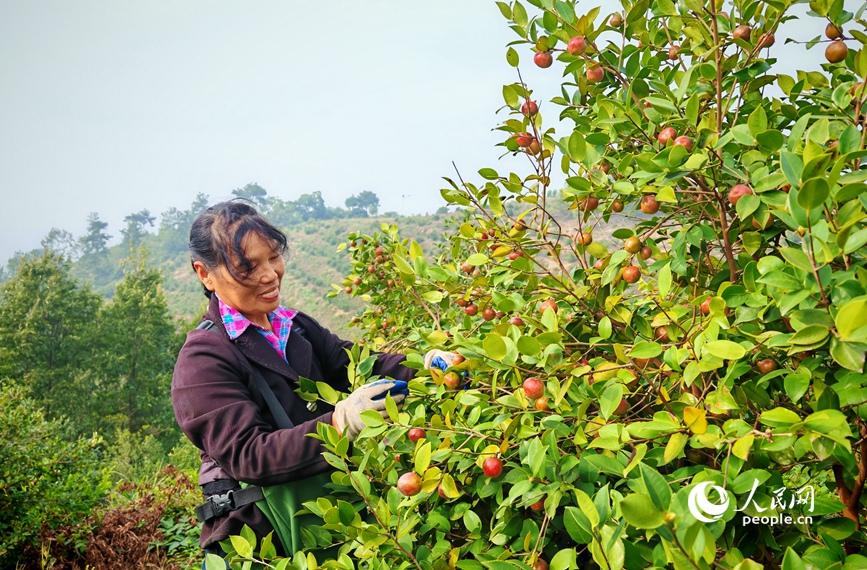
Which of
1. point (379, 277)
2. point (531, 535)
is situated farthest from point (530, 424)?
point (379, 277)

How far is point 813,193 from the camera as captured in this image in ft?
2.18

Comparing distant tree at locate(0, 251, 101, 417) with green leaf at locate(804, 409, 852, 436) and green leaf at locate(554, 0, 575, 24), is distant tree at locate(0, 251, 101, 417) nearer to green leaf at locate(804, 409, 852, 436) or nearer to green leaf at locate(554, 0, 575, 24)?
green leaf at locate(554, 0, 575, 24)

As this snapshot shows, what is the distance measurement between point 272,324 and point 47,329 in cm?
2901

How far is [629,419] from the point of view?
109cm

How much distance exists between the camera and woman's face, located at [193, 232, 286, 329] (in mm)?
1761

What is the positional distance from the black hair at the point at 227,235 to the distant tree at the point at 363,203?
257ft

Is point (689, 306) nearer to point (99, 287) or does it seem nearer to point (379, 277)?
point (379, 277)

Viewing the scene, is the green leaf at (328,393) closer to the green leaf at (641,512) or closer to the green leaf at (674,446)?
the green leaf at (674,446)

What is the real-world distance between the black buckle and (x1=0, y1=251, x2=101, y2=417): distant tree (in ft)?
84.4

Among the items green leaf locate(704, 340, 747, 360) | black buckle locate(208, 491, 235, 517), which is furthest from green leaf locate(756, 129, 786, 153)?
black buckle locate(208, 491, 235, 517)

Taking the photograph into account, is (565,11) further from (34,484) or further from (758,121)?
(34,484)

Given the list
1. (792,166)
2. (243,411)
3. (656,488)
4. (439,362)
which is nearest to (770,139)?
(792,166)

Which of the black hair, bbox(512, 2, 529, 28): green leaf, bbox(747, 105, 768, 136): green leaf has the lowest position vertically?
bbox(747, 105, 768, 136): green leaf

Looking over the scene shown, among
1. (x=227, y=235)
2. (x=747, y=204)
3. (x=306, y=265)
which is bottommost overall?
(x=306, y=265)
